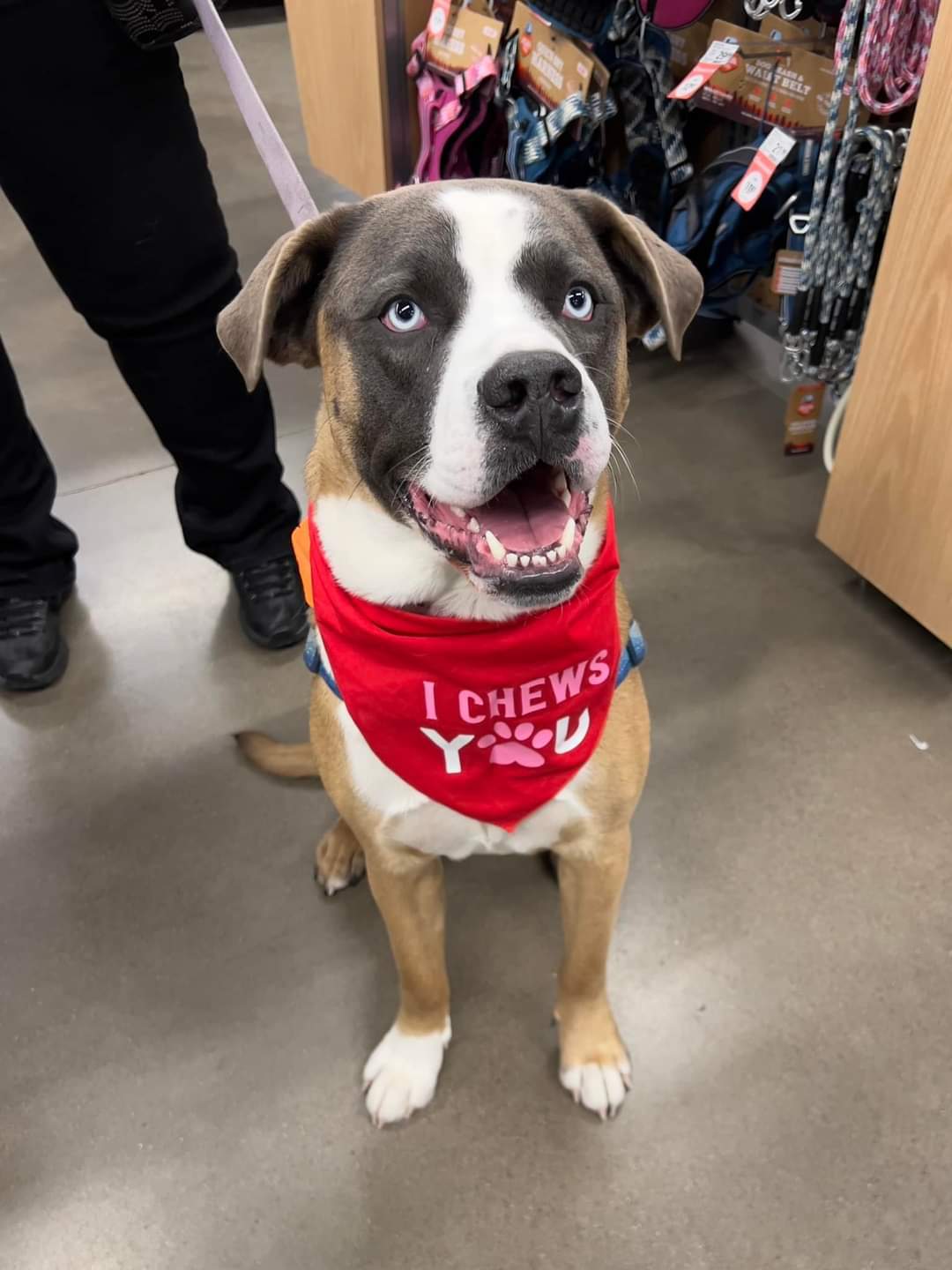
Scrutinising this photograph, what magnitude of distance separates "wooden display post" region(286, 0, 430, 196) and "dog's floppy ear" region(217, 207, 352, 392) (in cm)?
229

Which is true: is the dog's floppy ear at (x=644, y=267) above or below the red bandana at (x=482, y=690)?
above

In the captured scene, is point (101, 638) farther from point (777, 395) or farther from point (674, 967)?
point (777, 395)

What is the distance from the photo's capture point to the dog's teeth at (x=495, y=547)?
0.91 metres

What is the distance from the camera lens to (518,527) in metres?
0.95

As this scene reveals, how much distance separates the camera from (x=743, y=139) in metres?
2.62

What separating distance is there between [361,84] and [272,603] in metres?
2.01

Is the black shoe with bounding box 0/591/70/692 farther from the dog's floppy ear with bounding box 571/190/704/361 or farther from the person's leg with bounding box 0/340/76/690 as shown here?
the dog's floppy ear with bounding box 571/190/704/361

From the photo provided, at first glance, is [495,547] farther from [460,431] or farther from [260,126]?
[260,126]

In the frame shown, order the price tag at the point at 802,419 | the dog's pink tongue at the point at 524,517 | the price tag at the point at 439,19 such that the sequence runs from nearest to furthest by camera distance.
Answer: the dog's pink tongue at the point at 524,517
the price tag at the point at 802,419
the price tag at the point at 439,19

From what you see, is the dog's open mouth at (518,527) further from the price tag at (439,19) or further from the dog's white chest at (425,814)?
the price tag at (439,19)

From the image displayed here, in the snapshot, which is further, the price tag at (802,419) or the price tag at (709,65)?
the price tag at (802,419)

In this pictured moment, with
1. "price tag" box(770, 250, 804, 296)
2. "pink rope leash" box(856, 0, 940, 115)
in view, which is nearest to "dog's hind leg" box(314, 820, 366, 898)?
"price tag" box(770, 250, 804, 296)

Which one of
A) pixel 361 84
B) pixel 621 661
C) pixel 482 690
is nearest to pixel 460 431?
pixel 482 690

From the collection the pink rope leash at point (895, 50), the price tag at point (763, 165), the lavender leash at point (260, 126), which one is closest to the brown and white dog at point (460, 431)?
the lavender leash at point (260, 126)
